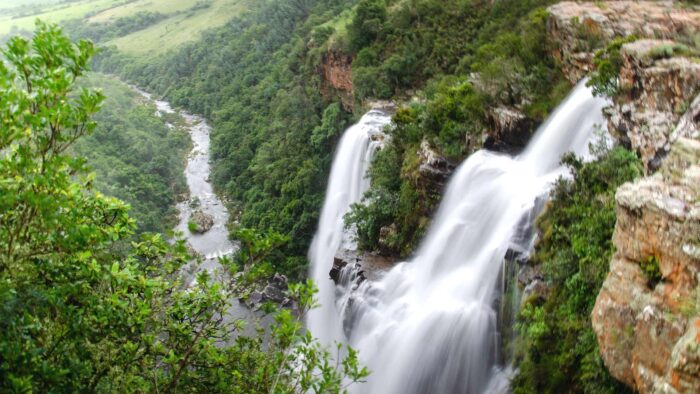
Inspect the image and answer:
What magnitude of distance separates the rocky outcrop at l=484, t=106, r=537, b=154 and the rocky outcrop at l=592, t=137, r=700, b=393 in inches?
426

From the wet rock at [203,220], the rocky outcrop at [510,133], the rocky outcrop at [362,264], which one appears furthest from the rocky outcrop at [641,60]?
the wet rock at [203,220]

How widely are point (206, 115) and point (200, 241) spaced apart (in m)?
32.0

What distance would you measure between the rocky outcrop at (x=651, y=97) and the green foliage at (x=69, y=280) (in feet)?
32.2

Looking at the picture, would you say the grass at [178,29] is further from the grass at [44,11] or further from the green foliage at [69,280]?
the green foliage at [69,280]

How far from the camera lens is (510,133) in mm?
20172

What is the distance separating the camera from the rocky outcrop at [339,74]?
38125 mm

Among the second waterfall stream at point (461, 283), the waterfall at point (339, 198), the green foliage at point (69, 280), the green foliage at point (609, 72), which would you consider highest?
the green foliage at point (69, 280)

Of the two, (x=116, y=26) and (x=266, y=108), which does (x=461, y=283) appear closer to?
(x=266, y=108)

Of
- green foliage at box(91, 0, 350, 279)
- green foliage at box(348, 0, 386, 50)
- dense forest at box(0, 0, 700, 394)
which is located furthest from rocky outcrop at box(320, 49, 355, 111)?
green foliage at box(348, 0, 386, 50)

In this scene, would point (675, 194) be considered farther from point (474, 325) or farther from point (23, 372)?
point (23, 372)

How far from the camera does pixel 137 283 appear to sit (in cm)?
705

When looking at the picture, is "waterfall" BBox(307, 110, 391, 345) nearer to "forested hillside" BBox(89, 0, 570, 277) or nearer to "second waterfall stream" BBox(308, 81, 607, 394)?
"forested hillside" BBox(89, 0, 570, 277)

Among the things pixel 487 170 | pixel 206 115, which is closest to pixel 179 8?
pixel 206 115

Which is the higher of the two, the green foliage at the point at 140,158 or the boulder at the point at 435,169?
the boulder at the point at 435,169
